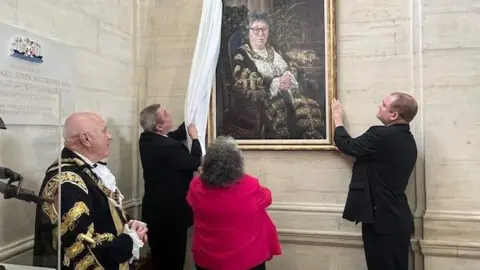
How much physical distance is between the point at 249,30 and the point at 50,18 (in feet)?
4.90

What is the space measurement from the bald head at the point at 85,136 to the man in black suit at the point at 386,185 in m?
1.70

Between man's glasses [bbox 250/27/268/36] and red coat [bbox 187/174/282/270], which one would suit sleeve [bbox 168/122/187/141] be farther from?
man's glasses [bbox 250/27/268/36]

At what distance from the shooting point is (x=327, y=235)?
321cm

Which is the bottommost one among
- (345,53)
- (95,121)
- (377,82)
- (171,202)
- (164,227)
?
(164,227)

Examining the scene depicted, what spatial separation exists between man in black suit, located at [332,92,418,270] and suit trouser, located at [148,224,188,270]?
51.1 inches

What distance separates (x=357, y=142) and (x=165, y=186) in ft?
4.77

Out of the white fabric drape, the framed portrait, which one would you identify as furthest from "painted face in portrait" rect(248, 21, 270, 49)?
the white fabric drape

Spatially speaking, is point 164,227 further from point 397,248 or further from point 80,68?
point 397,248

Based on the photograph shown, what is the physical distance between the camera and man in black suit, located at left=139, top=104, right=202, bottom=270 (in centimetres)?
307

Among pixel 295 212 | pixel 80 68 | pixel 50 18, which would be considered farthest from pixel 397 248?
pixel 50 18

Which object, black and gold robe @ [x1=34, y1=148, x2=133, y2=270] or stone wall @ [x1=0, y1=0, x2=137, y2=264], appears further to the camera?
stone wall @ [x1=0, y1=0, x2=137, y2=264]

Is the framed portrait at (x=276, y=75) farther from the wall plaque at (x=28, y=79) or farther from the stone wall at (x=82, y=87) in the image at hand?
the wall plaque at (x=28, y=79)

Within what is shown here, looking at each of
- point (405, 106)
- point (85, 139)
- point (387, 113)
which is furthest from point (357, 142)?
point (85, 139)

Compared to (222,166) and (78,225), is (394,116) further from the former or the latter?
(78,225)
